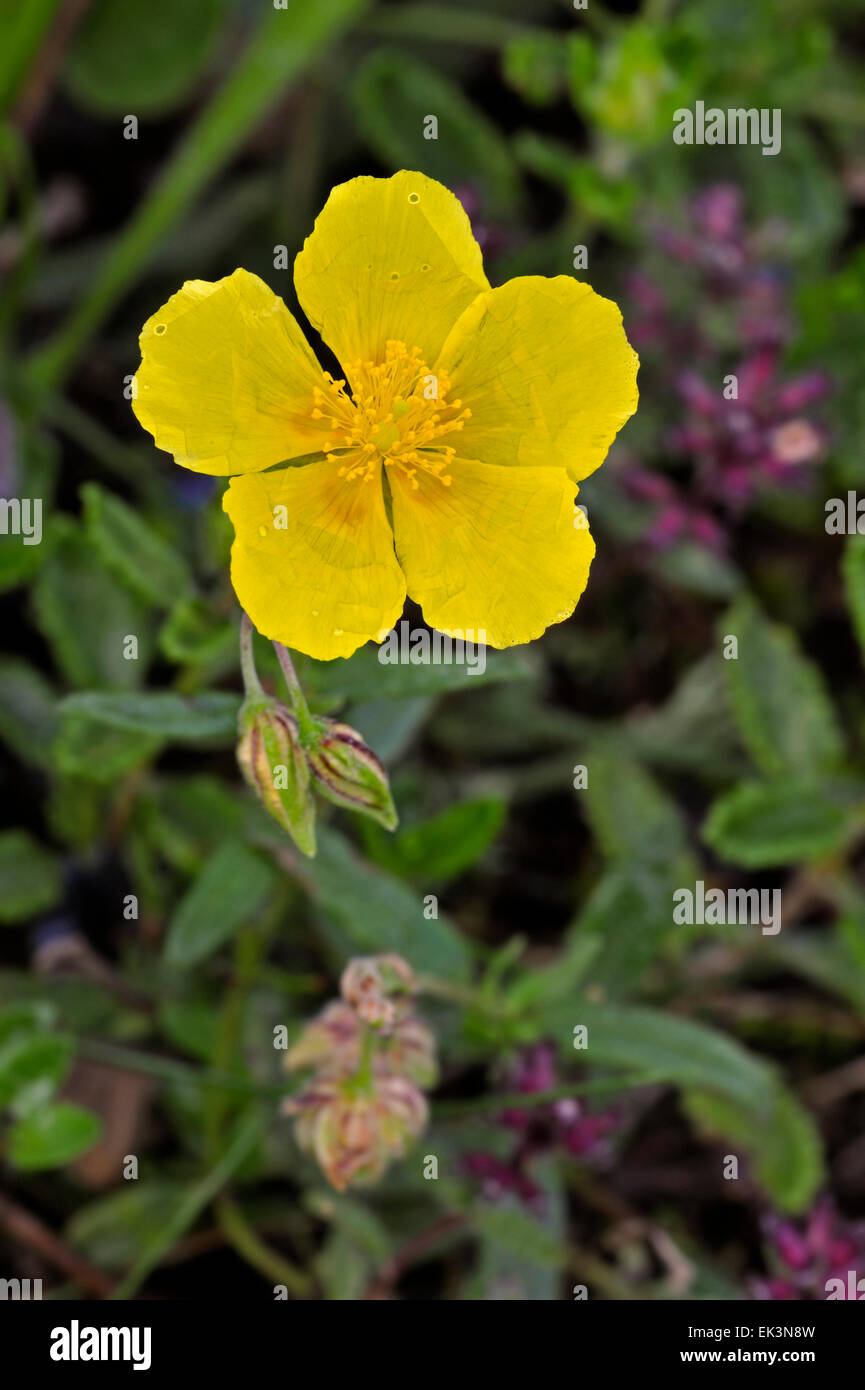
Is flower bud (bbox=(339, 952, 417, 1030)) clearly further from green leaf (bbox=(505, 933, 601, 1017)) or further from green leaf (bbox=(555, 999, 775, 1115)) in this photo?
green leaf (bbox=(555, 999, 775, 1115))

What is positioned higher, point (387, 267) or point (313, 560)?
point (387, 267)

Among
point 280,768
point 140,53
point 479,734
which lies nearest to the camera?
point 280,768

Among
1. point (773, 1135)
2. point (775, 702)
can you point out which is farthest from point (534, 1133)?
point (775, 702)

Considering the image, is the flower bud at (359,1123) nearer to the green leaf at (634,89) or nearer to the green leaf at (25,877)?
the green leaf at (25,877)

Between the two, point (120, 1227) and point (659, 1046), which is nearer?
point (659, 1046)

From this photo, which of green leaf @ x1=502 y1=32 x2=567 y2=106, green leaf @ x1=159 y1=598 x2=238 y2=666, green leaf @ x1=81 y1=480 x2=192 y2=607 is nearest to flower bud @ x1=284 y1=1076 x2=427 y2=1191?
green leaf @ x1=159 y1=598 x2=238 y2=666

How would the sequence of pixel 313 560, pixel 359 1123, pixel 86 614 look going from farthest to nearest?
pixel 86 614, pixel 359 1123, pixel 313 560

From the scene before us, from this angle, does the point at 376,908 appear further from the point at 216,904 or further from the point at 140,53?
the point at 140,53

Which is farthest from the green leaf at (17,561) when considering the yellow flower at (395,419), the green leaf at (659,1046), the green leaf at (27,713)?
the green leaf at (659,1046)
